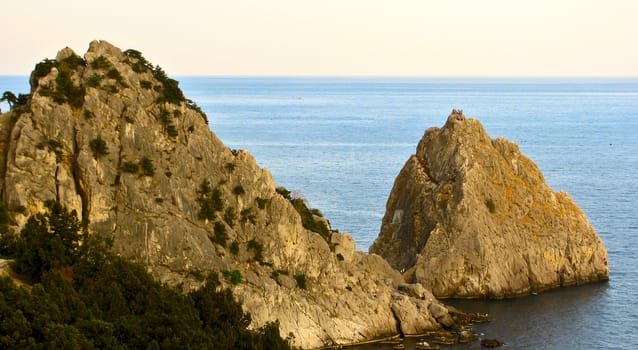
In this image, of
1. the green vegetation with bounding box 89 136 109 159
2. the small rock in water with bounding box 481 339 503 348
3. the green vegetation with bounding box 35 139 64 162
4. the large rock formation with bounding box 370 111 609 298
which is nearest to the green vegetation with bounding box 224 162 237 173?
the green vegetation with bounding box 89 136 109 159

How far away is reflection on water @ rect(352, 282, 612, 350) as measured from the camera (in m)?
59.6

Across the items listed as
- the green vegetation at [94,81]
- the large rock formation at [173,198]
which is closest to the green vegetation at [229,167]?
the large rock formation at [173,198]

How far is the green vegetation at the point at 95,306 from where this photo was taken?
38.8m

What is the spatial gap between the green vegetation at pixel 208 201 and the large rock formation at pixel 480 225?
17670 mm

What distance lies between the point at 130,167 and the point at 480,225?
28095 millimetres

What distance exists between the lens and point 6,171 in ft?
183

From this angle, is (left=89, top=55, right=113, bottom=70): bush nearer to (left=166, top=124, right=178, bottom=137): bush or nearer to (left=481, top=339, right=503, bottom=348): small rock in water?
(left=166, top=124, right=178, bottom=137): bush

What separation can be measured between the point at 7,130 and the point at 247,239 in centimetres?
1577

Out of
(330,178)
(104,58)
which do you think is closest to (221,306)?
(104,58)

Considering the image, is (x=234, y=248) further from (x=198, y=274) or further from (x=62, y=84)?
(x=62, y=84)

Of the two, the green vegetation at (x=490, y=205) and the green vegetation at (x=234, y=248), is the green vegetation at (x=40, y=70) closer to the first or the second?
the green vegetation at (x=234, y=248)

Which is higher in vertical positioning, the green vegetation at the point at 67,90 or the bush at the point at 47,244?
the green vegetation at the point at 67,90

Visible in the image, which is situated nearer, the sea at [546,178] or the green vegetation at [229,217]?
the green vegetation at [229,217]

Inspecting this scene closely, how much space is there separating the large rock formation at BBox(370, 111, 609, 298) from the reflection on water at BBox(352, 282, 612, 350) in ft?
6.11
